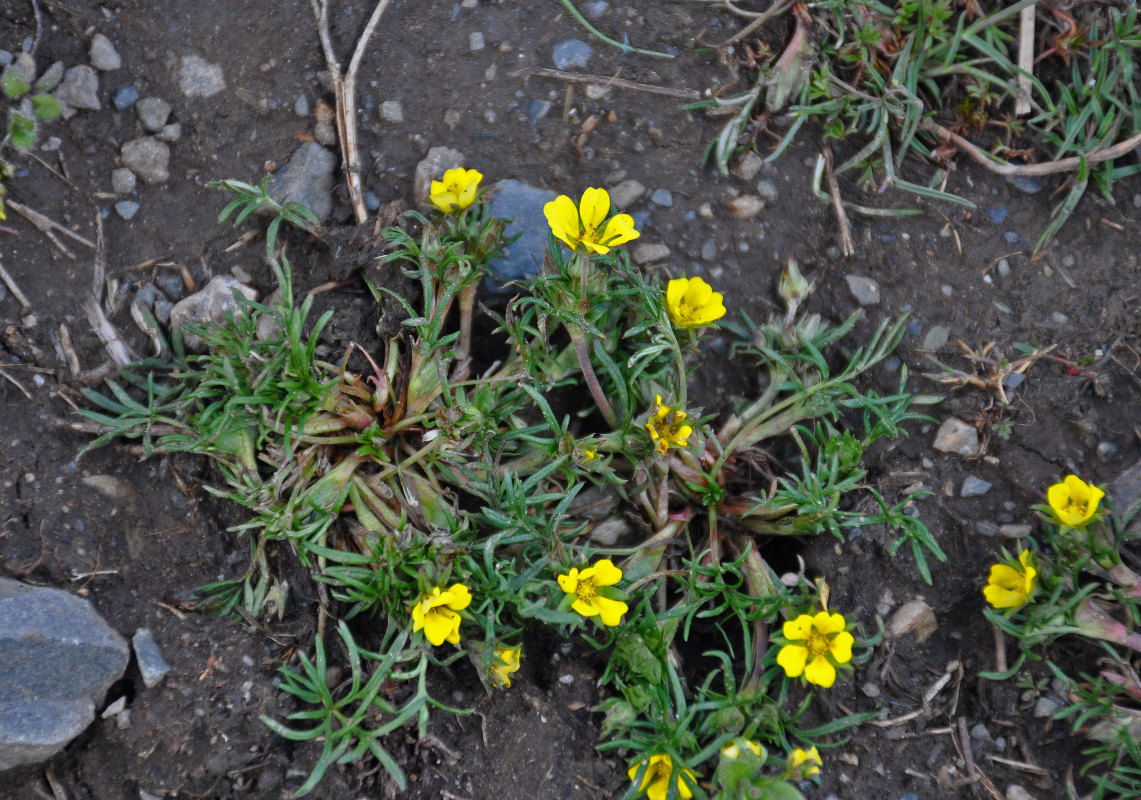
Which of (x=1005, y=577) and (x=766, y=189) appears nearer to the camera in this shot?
(x=1005, y=577)

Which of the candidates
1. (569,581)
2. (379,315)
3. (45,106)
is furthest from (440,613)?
(45,106)

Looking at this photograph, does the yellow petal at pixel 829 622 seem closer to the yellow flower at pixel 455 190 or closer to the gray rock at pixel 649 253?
the gray rock at pixel 649 253

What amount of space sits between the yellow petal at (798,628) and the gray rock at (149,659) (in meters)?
1.60

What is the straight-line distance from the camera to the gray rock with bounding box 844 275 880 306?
260 centimetres

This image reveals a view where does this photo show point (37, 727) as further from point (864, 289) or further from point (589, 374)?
point (864, 289)

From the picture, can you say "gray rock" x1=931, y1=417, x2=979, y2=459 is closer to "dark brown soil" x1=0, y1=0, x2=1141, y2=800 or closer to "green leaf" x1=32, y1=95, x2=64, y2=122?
"dark brown soil" x1=0, y1=0, x2=1141, y2=800

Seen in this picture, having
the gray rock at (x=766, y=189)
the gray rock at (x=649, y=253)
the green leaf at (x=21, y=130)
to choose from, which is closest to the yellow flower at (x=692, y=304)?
the gray rock at (x=649, y=253)

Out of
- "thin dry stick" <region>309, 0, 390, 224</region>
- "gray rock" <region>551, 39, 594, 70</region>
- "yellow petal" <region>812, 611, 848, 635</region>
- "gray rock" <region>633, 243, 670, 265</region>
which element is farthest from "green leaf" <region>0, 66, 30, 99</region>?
"yellow petal" <region>812, 611, 848, 635</region>

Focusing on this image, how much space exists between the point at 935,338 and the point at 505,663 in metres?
1.62

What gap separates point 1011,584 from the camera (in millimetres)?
2307

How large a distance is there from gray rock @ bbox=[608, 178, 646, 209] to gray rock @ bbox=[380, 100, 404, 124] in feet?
2.31

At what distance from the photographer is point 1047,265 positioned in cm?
266

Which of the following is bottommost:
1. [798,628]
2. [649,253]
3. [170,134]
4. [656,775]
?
[656,775]

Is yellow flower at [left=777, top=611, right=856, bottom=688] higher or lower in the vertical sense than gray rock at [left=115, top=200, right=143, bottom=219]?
lower
